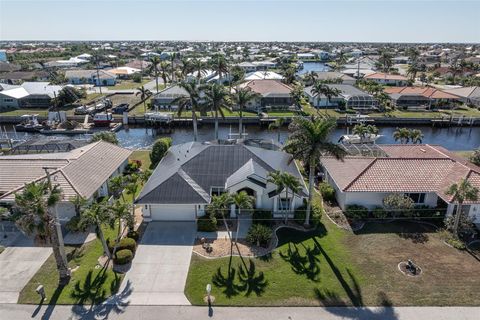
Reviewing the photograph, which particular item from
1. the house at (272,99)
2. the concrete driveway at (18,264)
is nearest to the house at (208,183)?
the concrete driveway at (18,264)

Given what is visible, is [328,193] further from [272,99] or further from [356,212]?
[272,99]

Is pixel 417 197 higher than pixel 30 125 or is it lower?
higher

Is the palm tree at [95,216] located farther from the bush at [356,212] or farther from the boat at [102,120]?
the boat at [102,120]

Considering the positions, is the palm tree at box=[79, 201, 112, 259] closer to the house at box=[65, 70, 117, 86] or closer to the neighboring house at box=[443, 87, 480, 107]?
the neighboring house at box=[443, 87, 480, 107]

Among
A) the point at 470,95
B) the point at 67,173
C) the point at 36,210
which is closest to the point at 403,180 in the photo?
the point at 36,210

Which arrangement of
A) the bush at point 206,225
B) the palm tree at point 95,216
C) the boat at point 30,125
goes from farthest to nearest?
the boat at point 30,125 < the bush at point 206,225 < the palm tree at point 95,216

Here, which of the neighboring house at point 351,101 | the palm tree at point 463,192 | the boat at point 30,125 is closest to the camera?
the palm tree at point 463,192
